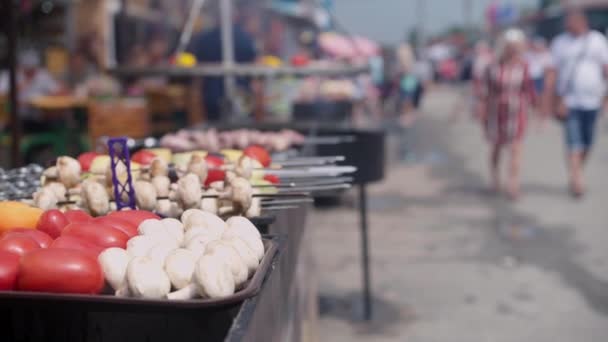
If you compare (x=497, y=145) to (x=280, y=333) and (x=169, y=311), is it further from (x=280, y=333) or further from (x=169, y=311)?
(x=169, y=311)

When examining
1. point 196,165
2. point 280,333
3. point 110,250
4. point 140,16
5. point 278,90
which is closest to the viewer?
point 110,250

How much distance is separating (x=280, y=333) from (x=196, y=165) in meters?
0.77

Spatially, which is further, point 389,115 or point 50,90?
point 389,115

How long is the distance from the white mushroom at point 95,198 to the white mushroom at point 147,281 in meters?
0.74

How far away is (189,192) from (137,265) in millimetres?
732

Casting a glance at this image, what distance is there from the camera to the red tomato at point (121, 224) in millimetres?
1873

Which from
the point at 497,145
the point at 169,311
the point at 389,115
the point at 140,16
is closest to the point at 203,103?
the point at 497,145

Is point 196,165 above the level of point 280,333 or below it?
above

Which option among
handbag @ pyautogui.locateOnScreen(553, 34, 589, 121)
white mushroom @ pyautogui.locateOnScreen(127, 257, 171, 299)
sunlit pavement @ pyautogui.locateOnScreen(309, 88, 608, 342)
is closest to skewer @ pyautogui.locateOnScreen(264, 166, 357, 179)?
white mushroom @ pyautogui.locateOnScreen(127, 257, 171, 299)

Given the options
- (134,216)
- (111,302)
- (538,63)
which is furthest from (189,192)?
(538,63)

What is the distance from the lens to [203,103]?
852 cm

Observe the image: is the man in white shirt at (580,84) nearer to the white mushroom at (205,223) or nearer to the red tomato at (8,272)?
the white mushroom at (205,223)

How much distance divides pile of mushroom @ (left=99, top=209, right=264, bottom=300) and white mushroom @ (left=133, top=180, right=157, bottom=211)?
435 millimetres

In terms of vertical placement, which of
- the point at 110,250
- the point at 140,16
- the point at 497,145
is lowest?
the point at 497,145
